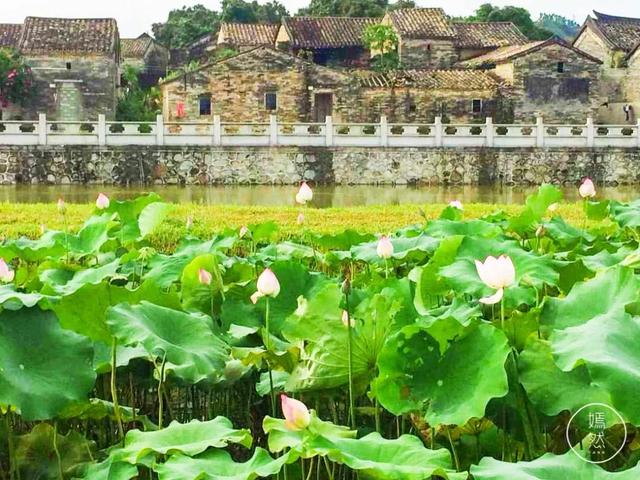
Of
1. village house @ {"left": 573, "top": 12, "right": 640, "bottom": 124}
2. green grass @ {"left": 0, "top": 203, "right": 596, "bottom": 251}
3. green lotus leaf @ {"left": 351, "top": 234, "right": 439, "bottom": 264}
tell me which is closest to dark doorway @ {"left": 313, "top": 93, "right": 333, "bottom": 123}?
village house @ {"left": 573, "top": 12, "right": 640, "bottom": 124}

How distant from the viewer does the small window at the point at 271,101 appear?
130 feet

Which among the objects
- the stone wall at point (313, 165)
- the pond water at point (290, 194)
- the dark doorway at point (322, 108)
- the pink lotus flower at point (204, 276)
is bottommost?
the pond water at point (290, 194)

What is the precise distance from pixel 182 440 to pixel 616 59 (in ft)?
156

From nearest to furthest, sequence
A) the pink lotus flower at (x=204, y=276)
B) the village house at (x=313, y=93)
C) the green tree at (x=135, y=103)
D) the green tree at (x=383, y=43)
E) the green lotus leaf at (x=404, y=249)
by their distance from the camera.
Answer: the pink lotus flower at (x=204, y=276) < the green lotus leaf at (x=404, y=249) < the village house at (x=313, y=93) < the green tree at (x=135, y=103) < the green tree at (x=383, y=43)

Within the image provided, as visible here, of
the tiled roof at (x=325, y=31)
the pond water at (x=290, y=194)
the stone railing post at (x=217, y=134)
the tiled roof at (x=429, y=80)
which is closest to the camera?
the pond water at (x=290, y=194)

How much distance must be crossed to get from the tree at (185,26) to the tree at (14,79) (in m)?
22.7

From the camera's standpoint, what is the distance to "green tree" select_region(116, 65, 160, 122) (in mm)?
45938

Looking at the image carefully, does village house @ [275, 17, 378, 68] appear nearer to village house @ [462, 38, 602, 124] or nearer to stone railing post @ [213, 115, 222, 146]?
village house @ [462, 38, 602, 124]

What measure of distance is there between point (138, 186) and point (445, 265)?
25.8m

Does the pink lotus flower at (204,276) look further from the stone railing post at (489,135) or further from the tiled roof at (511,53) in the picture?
the tiled roof at (511,53)

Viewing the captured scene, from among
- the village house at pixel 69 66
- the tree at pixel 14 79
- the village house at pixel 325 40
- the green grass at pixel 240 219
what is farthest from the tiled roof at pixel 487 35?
the green grass at pixel 240 219

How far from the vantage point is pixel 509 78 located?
1651 inches

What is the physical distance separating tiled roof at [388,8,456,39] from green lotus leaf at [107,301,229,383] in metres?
44.1

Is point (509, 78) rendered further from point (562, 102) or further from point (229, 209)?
point (229, 209)
